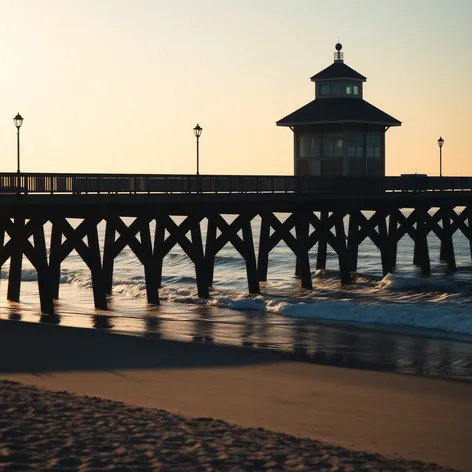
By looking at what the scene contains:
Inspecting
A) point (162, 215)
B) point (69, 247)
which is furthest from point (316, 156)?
point (69, 247)

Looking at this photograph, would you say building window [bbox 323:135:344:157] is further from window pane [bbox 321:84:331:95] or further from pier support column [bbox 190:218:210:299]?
pier support column [bbox 190:218:210:299]

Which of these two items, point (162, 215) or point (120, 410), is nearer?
point (120, 410)

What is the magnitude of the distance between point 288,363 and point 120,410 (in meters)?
4.90

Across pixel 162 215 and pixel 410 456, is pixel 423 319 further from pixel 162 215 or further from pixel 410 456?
pixel 410 456

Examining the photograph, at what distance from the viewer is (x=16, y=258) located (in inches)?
1013

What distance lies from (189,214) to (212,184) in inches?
42.4

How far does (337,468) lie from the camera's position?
9.58 meters

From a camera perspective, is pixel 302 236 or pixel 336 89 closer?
pixel 302 236

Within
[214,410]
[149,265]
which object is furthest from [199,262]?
[214,410]

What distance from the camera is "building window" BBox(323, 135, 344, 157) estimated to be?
1355 inches

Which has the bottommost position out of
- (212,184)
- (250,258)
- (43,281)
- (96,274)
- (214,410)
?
(214,410)

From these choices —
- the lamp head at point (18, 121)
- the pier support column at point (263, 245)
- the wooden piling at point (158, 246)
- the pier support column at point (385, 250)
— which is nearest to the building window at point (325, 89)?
the pier support column at point (385, 250)

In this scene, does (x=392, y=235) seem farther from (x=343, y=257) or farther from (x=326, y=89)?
(x=326, y=89)

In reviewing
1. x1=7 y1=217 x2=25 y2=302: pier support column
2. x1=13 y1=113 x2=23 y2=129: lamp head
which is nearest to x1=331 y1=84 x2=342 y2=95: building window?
x1=13 y1=113 x2=23 y2=129: lamp head
